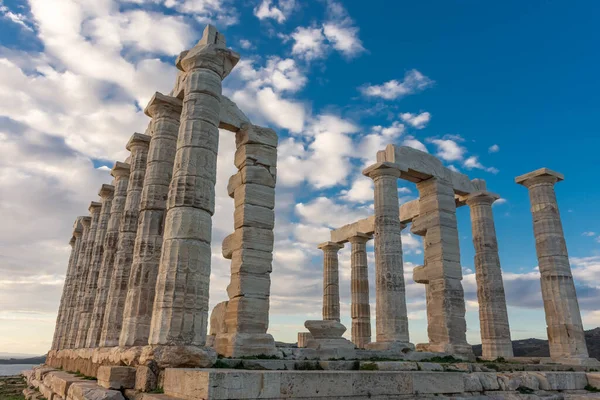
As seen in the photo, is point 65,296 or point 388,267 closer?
point 388,267

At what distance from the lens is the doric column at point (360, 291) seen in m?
28.8

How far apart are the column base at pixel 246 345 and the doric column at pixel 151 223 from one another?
2.60 m

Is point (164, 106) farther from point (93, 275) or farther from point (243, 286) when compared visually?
point (93, 275)

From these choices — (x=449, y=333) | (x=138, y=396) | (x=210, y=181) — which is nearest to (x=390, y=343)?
(x=449, y=333)

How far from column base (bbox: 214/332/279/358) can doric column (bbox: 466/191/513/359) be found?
41.6 ft

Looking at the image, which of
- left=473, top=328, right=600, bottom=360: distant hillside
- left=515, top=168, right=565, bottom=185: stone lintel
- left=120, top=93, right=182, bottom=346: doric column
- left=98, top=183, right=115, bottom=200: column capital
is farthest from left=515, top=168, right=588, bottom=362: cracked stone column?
left=473, top=328, right=600, bottom=360: distant hillside

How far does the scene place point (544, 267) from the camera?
22.2 meters

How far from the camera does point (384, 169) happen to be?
2178 cm

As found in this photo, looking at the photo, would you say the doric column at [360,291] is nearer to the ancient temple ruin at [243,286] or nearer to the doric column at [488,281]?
the ancient temple ruin at [243,286]

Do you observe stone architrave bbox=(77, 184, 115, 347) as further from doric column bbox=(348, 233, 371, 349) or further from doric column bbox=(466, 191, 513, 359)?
doric column bbox=(466, 191, 513, 359)

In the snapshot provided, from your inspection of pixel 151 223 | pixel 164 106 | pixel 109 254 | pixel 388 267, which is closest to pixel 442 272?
pixel 388 267

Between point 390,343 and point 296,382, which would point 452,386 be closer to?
point 296,382

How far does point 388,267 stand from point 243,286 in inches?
308

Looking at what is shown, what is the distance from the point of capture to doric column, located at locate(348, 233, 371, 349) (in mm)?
28812
